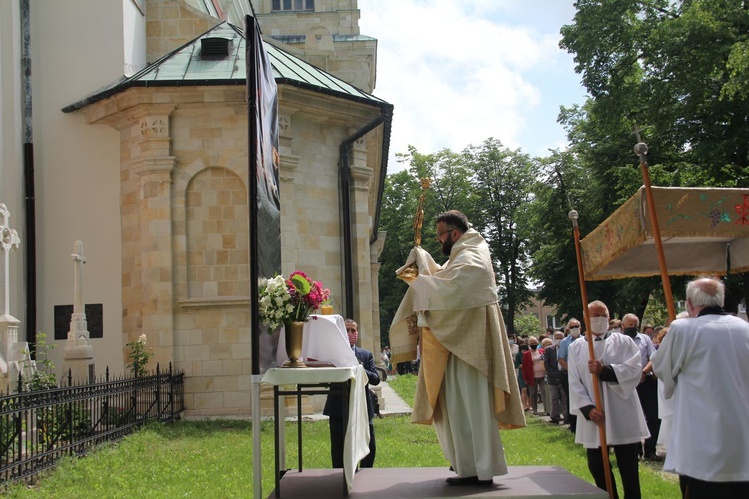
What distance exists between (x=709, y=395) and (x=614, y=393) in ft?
5.27

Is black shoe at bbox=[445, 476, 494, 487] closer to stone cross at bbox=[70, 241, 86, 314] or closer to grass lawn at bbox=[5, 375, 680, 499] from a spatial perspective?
grass lawn at bbox=[5, 375, 680, 499]

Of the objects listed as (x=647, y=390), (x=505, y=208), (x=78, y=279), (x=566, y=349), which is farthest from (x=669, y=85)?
(x=505, y=208)

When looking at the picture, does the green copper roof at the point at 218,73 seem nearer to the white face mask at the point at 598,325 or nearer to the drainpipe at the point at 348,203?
the drainpipe at the point at 348,203

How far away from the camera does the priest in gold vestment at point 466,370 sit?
6.24 metres

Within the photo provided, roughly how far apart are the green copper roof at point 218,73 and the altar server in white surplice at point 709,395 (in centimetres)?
1150

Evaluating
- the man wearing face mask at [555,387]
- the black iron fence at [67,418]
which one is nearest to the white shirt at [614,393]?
the black iron fence at [67,418]

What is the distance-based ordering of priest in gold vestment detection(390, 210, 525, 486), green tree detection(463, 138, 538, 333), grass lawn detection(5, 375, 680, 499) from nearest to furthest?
priest in gold vestment detection(390, 210, 525, 486)
grass lawn detection(5, 375, 680, 499)
green tree detection(463, 138, 538, 333)

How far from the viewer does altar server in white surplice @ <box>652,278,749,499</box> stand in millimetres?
5230

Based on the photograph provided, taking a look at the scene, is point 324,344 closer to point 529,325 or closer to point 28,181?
point 28,181

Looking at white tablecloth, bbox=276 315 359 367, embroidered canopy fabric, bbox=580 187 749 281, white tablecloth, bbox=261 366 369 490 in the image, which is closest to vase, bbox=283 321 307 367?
white tablecloth, bbox=261 366 369 490

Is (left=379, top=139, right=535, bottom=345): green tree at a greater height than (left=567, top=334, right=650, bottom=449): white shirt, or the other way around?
(left=379, top=139, right=535, bottom=345): green tree

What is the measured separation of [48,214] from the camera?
1656 cm

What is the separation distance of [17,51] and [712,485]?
15675 mm

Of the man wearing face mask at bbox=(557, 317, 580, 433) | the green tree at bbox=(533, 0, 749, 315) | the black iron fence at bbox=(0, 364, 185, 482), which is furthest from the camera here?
the green tree at bbox=(533, 0, 749, 315)
